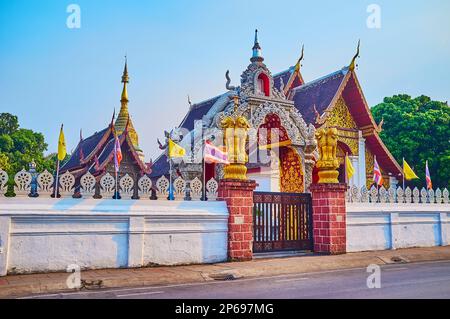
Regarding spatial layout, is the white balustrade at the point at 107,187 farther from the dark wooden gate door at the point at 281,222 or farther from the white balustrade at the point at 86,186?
the dark wooden gate door at the point at 281,222

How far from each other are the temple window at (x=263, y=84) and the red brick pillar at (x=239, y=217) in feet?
22.3

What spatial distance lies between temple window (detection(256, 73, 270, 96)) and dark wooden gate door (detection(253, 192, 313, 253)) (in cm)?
573

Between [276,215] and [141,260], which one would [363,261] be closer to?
[276,215]

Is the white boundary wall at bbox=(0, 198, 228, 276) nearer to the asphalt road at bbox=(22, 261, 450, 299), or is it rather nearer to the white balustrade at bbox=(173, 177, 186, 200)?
the white balustrade at bbox=(173, 177, 186, 200)

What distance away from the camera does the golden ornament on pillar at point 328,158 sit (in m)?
12.5

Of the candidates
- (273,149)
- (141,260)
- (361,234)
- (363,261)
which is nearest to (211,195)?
(141,260)

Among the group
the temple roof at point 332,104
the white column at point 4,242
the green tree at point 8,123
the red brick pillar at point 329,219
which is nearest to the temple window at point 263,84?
the temple roof at point 332,104

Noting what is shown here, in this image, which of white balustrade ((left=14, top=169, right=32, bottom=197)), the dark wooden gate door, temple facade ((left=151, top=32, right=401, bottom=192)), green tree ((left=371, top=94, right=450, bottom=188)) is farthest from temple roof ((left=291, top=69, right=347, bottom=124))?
white balustrade ((left=14, top=169, right=32, bottom=197))

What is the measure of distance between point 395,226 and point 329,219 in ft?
10.8

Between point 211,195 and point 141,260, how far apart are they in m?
2.41

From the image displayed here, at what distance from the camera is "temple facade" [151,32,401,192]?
1616 centimetres

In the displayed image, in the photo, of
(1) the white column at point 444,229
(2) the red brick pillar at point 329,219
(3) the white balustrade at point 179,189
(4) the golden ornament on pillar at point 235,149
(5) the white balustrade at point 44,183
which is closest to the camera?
(5) the white balustrade at point 44,183

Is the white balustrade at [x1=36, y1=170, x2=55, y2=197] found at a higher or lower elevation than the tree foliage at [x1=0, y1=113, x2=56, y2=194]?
lower

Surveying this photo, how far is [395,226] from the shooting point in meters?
13.9
